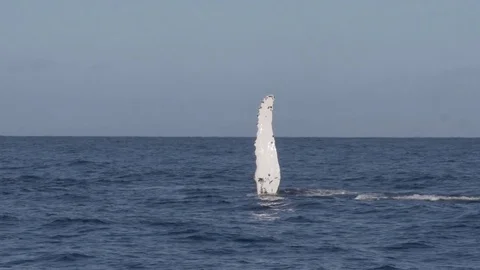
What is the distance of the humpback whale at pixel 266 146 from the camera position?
121 feet

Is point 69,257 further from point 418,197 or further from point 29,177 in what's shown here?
point 29,177

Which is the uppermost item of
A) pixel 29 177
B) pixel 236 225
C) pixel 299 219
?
pixel 29 177

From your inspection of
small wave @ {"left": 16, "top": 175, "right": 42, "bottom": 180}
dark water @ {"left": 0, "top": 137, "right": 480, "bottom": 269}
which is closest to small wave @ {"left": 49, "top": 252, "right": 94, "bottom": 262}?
dark water @ {"left": 0, "top": 137, "right": 480, "bottom": 269}

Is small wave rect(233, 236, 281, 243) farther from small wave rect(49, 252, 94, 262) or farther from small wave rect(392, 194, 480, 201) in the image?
small wave rect(392, 194, 480, 201)

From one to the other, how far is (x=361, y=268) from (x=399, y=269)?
2.96 ft

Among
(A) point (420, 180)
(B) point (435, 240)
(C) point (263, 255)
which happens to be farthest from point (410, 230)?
(A) point (420, 180)

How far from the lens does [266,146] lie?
1452 inches

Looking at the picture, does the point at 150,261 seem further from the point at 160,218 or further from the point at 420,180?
the point at 420,180

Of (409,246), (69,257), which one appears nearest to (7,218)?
(69,257)

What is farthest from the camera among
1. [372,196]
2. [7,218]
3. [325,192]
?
[325,192]

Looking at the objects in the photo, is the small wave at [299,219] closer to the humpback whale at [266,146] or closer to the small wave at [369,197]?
the humpback whale at [266,146]

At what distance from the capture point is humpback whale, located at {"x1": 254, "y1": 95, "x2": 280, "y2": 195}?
36906mm

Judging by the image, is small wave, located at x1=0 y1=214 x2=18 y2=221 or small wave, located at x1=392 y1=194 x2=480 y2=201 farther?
small wave, located at x1=392 y1=194 x2=480 y2=201

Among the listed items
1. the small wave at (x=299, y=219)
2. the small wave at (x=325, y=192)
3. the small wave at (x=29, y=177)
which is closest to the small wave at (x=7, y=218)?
the small wave at (x=299, y=219)
